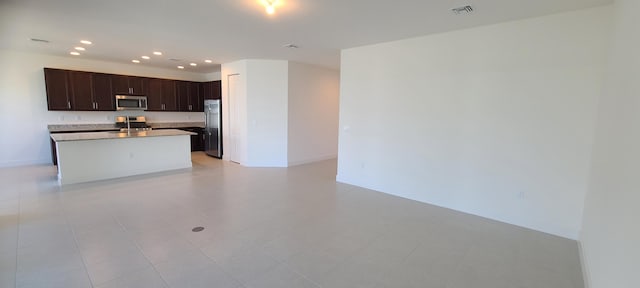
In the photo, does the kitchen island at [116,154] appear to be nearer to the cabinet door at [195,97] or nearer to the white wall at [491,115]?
the cabinet door at [195,97]

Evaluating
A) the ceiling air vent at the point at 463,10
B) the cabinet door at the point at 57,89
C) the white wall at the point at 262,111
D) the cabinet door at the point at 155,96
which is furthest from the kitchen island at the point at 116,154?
the ceiling air vent at the point at 463,10

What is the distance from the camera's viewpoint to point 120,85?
705cm

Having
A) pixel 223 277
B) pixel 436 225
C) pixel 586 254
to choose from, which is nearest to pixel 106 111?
pixel 223 277

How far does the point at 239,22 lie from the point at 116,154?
377 centimetres

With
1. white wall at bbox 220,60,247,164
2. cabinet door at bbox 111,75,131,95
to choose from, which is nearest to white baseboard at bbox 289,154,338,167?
white wall at bbox 220,60,247,164

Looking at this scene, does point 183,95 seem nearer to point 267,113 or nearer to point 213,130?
point 213,130

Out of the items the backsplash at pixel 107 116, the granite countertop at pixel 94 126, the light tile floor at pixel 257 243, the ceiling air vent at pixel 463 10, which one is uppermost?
the ceiling air vent at pixel 463 10

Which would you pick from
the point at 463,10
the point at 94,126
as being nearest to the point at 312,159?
the point at 463,10

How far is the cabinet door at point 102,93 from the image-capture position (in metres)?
6.70

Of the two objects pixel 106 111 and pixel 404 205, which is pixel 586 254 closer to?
pixel 404 205

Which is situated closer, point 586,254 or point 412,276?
point 412,276

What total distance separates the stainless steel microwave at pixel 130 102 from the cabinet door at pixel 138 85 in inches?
5.7

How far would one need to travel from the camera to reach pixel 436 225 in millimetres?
3354

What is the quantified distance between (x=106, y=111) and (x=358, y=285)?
7.89m
